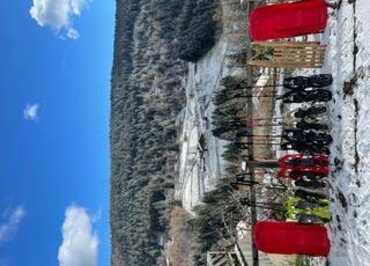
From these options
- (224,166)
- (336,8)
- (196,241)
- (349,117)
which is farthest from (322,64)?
(196,241)

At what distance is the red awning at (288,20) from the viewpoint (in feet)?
36.3

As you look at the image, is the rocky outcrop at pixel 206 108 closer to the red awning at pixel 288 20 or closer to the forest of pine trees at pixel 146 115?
the forest of pine trees at pixel 146 115

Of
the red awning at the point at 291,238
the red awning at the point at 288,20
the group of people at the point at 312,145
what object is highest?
the red awning at the point at 288,20

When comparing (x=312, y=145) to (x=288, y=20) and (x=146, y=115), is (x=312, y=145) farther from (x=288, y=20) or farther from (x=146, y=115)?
(x=146, y=115)

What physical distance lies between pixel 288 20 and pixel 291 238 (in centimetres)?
402

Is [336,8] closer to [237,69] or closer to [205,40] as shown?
[237,69]

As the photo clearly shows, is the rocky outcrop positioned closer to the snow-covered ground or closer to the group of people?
the group of people

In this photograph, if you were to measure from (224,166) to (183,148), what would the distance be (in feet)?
35.5

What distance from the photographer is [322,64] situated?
11961mm

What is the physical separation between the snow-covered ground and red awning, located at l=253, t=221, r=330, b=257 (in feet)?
1.05

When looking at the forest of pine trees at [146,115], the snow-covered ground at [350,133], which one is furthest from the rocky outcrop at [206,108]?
the snow-covered ground at [350,133]

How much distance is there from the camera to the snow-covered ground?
866 centimetres

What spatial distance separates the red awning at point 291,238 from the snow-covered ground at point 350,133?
1.05 feet

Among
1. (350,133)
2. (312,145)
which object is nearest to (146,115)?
(312,145)
